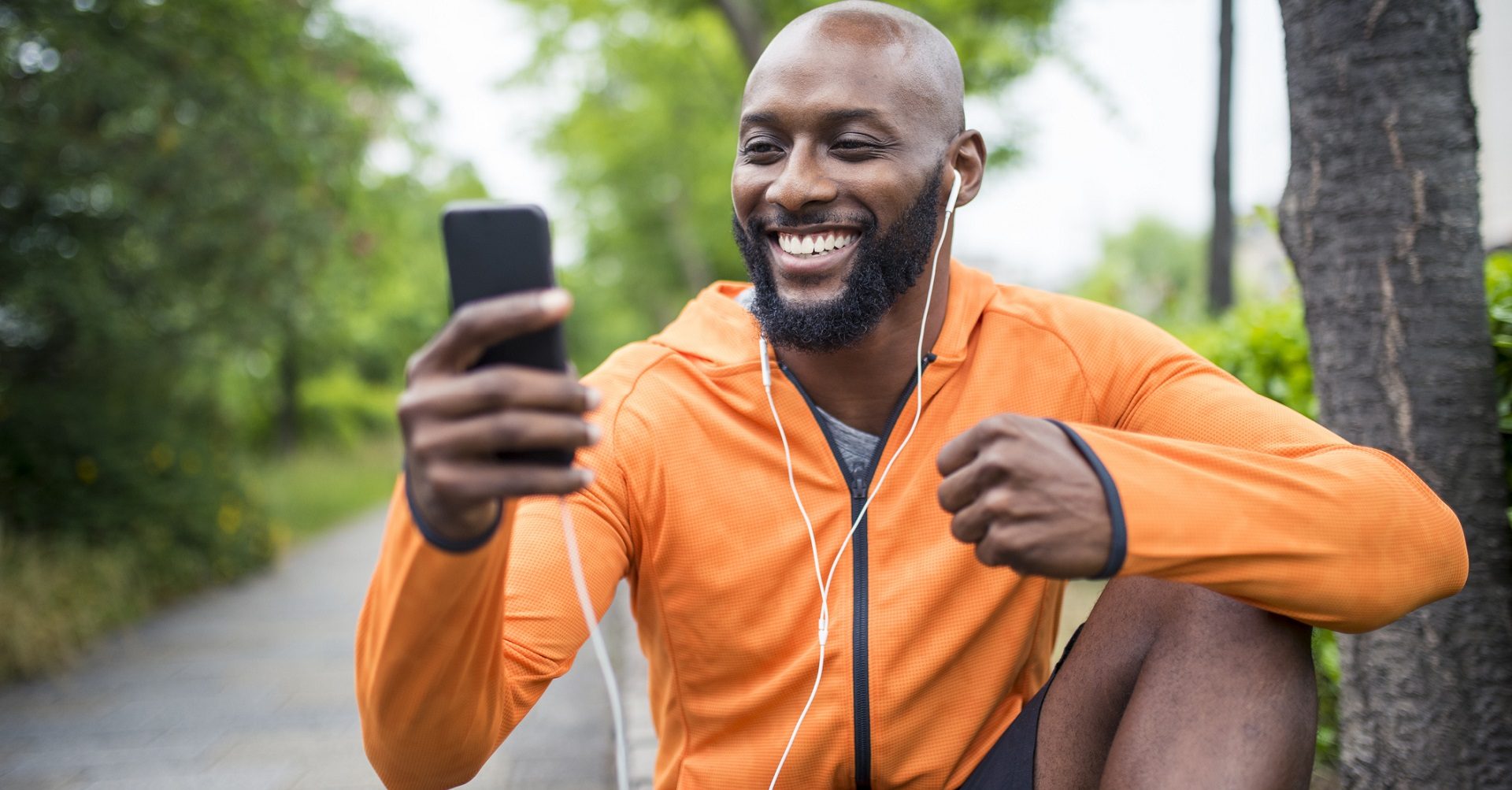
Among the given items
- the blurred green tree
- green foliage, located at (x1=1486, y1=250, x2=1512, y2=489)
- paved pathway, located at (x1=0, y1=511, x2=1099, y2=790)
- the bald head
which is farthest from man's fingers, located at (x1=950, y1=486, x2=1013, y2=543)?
the blurred green tree

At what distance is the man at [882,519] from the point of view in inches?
62.0

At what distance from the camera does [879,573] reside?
90.0 inches

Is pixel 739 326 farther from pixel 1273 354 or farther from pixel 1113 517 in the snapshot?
pixel 1273 354

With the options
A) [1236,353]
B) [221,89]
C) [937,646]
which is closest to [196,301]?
[221,89]

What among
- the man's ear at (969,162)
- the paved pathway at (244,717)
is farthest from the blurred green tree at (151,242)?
the man's ear at (969,162)

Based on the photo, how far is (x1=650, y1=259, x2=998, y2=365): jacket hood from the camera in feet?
8.09

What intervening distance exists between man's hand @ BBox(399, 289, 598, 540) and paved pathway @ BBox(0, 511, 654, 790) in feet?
8.72

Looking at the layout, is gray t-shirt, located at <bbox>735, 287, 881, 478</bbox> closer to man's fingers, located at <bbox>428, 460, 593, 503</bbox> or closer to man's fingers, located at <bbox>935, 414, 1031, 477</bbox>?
man's fingers, located at <bbox>935, 414, 1031, 477</bbox>

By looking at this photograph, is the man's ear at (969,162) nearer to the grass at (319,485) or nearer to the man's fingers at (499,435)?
the man's fingers at (499,435)

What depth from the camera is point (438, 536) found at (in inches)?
54.4

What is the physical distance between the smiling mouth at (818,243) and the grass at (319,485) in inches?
354

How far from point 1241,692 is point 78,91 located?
25.0 ft

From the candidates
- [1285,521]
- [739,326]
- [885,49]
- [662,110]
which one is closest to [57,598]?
[739,326]

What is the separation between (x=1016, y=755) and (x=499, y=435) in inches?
54.8
